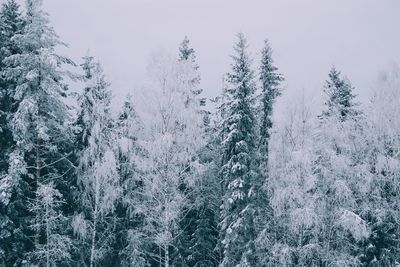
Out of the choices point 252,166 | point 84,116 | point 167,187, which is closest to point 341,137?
point 252,166

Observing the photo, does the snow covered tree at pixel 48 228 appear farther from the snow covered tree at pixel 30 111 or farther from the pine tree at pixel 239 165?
the pine tree at pixel 239 165

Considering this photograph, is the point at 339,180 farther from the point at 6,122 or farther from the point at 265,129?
the point at 6,122

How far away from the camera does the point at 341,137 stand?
25.1 metres

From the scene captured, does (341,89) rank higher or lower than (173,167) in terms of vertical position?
higher

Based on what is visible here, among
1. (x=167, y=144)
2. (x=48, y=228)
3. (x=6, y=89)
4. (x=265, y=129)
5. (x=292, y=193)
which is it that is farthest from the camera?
(x=265, y=129)

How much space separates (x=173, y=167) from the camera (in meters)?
25.3

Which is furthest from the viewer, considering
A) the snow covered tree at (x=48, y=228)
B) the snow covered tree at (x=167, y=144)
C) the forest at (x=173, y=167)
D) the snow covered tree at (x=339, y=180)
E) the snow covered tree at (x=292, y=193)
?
the snow covered tree at (x=167, y=144)

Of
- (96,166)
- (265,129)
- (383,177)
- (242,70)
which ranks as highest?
(242,70)

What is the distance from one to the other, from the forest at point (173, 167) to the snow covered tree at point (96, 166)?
0.08 meters

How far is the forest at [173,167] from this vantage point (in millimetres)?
22406

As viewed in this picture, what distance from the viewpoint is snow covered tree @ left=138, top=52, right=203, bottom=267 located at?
24.5 m

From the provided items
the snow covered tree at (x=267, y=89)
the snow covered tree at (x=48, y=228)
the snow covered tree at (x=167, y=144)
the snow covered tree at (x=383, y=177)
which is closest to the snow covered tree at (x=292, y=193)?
the snow covered tree at (x=267, y=89)

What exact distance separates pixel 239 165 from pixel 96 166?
27.1 feet

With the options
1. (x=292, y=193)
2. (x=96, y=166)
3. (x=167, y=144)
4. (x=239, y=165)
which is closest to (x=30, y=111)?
(x=96, y=166)
